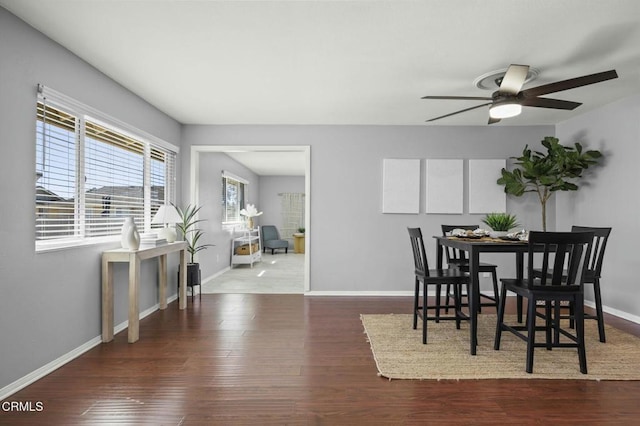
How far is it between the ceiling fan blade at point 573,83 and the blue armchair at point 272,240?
26.6ft

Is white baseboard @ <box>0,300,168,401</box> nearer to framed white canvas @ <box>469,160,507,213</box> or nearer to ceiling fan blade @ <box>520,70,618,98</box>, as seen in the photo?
ceiling fan blade @ <box>520,70,618,98</box>

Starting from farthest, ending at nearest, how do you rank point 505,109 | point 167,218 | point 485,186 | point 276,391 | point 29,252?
point 485,186 < point 167,218 < point 505,109 < point 29,252 < point 276,391

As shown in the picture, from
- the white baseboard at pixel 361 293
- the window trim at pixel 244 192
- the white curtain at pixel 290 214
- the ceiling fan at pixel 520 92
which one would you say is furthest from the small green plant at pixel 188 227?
the white curtain at pixel 290 214

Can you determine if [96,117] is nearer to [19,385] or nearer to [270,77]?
[270,77]

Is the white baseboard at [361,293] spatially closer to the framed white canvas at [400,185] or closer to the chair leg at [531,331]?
the framed white canvas at [400,185]

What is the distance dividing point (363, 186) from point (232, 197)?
164 inches

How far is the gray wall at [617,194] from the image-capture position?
3.95 m

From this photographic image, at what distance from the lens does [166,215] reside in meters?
4.00

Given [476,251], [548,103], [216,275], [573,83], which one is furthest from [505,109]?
[216,275]

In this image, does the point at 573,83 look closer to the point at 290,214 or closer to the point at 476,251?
the point at 476,251

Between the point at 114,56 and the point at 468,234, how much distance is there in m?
3.40

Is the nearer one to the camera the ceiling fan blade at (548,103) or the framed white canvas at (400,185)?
the ceiling fan blade at (548,103)

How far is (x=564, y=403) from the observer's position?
221 cm

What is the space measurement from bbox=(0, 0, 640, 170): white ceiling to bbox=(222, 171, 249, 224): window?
3.52 m
